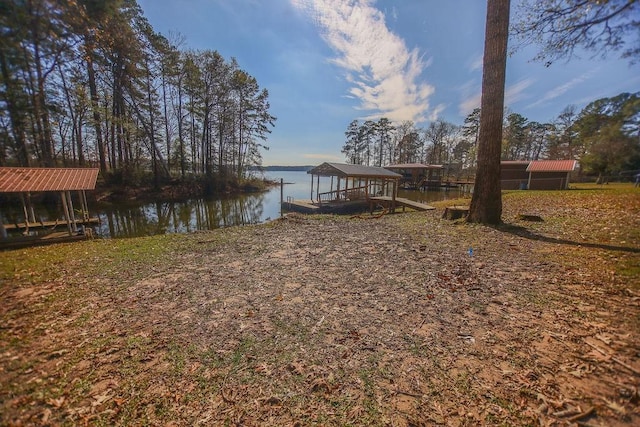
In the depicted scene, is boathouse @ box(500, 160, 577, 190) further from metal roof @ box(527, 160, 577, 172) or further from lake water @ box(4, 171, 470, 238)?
lake water @ box(4, 171, 470, 238)

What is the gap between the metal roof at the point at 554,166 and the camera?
2172cm

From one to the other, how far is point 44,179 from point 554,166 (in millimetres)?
33494

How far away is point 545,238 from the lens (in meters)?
5.98

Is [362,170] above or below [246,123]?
below

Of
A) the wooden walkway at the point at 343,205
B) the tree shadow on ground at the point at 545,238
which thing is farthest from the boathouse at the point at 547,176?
the tree shadow on ground at the point at 545,238

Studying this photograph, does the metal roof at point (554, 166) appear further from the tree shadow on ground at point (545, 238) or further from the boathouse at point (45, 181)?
the boathouse at point (45, 181)

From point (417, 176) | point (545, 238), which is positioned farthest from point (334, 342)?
point (417, 176)

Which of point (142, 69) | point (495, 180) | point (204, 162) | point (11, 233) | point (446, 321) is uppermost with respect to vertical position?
point (142, 69)

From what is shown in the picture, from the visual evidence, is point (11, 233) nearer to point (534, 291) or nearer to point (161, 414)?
point (161, 414)

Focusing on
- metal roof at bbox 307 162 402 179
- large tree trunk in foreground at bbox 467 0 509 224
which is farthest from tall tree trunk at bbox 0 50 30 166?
metal roof at bbox 307 162 402 179

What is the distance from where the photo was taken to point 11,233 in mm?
10750

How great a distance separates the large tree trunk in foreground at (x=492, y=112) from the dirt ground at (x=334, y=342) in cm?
248

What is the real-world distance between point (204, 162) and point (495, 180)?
31499 millimetres

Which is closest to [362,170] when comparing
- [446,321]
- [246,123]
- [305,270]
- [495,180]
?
[495,180]
